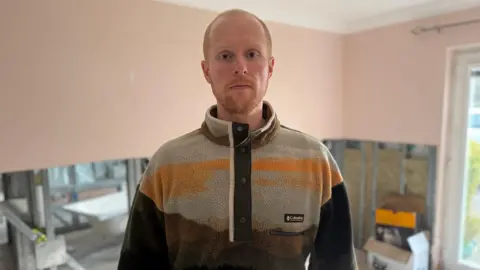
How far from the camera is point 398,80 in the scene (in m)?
1.93

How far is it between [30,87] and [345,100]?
1734mm

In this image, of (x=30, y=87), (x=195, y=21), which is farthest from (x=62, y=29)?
(x=195, y=21)

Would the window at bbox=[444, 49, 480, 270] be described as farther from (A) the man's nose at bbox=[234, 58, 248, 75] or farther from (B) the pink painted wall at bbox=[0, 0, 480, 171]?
(A) the man's nose at bbox=[234, 58, 248, 75]

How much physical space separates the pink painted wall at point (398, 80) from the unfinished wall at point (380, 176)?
4.6 inches

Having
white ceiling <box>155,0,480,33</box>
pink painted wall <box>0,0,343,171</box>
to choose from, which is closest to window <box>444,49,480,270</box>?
white ceiling <box>155,0,480,33</box>

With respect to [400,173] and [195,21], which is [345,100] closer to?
[400,173]

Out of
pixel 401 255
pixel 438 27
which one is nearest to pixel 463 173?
pixel 401 255

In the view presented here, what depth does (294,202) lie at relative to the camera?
677 mm

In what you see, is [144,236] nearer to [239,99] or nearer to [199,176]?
[199,176]

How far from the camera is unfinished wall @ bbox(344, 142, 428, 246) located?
1914 mm

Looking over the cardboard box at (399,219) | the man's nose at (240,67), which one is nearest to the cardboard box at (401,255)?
the cardboard box at (399,219)

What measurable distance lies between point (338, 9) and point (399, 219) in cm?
120

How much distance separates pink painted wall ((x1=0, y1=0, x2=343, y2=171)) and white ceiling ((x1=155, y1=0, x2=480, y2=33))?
0.19 meters

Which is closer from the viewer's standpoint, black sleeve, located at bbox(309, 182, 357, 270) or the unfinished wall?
black sleeve, located at bbox(309, 182, 357, 270)
